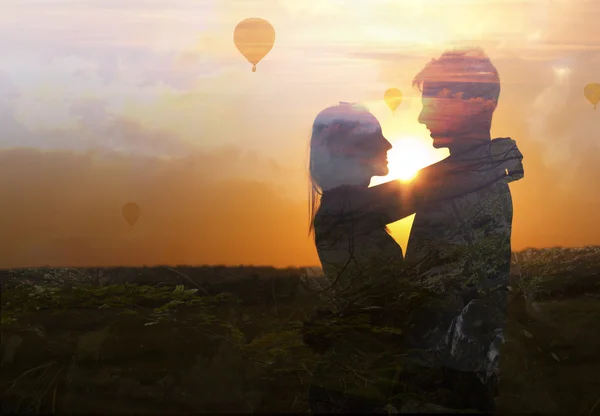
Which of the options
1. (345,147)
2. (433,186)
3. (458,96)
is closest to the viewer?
(345,147)

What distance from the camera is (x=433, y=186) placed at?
21.4 feet

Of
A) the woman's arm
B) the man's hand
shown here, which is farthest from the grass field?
the man's hand

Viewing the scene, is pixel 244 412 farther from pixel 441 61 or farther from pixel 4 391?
pixel 441 61

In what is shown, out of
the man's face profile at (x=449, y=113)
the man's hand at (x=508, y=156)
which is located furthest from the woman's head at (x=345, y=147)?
the man's hand at (x=508, y=156)

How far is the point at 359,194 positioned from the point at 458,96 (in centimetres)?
136

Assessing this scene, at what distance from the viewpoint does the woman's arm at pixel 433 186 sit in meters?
6.47

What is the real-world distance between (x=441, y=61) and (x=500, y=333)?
2.72m

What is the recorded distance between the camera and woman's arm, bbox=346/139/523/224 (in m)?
6.47

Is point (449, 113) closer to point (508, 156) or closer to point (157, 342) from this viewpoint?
point (508, 156)

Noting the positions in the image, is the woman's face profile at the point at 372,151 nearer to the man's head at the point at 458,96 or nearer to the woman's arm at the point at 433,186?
the woman's arm at the point at 433,186

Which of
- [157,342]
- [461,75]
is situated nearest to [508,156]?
[461,75]

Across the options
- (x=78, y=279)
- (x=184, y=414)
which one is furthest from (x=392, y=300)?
(x=78, y=279)

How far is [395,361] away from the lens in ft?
21.7

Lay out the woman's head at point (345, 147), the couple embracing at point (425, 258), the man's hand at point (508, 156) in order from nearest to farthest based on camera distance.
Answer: the woman's head at point (345, 147), the couple embracing at point (425, 258), the man's hand at point (508, 156)
